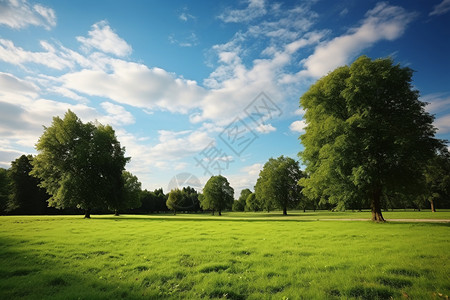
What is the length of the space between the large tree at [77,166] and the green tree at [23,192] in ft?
103

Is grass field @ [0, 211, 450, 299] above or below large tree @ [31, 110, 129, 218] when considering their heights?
below

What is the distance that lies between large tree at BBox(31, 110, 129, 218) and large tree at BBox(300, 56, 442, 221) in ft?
117

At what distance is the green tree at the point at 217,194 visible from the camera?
8206cm

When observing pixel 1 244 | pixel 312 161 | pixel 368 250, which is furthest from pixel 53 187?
pixel 368 250

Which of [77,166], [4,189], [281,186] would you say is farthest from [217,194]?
[4,189]

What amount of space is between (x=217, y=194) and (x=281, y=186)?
27697 millimetres

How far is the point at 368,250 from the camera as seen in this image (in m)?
10.1

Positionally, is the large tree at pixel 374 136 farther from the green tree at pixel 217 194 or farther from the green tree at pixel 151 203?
the green tree at pixel 151 203

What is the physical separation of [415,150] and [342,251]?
18057 millimetres

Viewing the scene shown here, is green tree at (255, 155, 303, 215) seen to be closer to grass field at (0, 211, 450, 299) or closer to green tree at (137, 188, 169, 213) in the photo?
grass field at (0, 211, 450, 299)

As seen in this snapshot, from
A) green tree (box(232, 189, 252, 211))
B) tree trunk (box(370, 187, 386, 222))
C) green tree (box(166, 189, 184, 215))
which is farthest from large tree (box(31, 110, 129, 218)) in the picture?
green tree (box(232, 189, 252, 211))

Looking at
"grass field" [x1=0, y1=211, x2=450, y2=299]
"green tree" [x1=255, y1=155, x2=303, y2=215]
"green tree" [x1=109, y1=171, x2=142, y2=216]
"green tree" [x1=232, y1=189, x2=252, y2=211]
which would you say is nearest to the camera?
"grass field" [x1=0, y1=211, x2=450, y2=299]

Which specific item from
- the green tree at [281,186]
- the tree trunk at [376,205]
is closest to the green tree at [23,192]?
the green tree at [281,186]

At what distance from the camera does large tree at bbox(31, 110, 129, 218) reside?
118 feet
